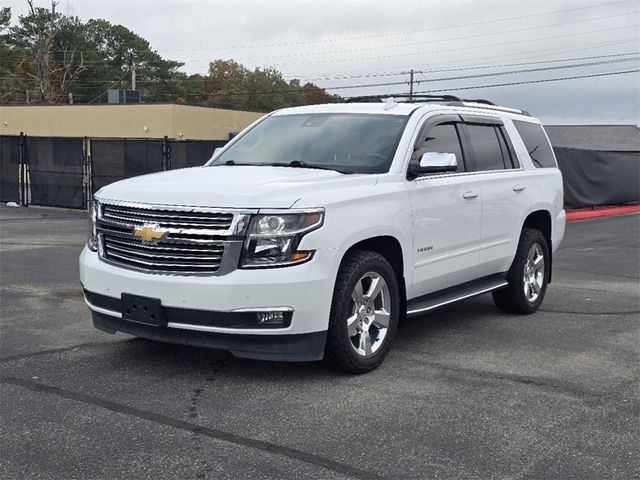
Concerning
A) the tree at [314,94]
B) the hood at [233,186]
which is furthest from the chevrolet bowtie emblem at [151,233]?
the tree at [314,94]

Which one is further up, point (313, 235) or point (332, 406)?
point (313, 235)

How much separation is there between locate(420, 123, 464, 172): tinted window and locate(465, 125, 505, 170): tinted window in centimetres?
25

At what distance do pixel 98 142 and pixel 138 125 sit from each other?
20807 millimetres

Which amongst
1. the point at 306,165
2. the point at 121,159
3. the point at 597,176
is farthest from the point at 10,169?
the point at 306,165

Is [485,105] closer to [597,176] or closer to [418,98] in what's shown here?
[418,98]

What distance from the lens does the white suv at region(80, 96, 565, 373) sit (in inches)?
199

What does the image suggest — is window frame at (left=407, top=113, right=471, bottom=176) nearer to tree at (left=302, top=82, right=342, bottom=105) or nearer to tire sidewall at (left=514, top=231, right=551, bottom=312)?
tire sidewall at (left=514, top=231, right=551, bottom=312)

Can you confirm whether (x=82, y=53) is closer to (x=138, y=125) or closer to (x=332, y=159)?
(x=138, y=125)

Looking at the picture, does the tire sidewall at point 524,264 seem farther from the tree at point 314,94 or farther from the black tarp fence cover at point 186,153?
the tree at point 314,94

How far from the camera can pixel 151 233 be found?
208 inches

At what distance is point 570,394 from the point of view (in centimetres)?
530

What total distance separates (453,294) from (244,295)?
7.84 ft

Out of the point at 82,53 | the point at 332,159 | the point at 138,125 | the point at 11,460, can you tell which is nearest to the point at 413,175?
the point at 332,159

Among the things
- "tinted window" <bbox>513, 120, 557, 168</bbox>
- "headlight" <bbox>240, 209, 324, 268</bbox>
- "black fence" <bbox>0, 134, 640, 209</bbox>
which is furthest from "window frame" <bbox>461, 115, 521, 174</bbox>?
"black fence" <bbox>0, 134, 640, 209</bbox>
